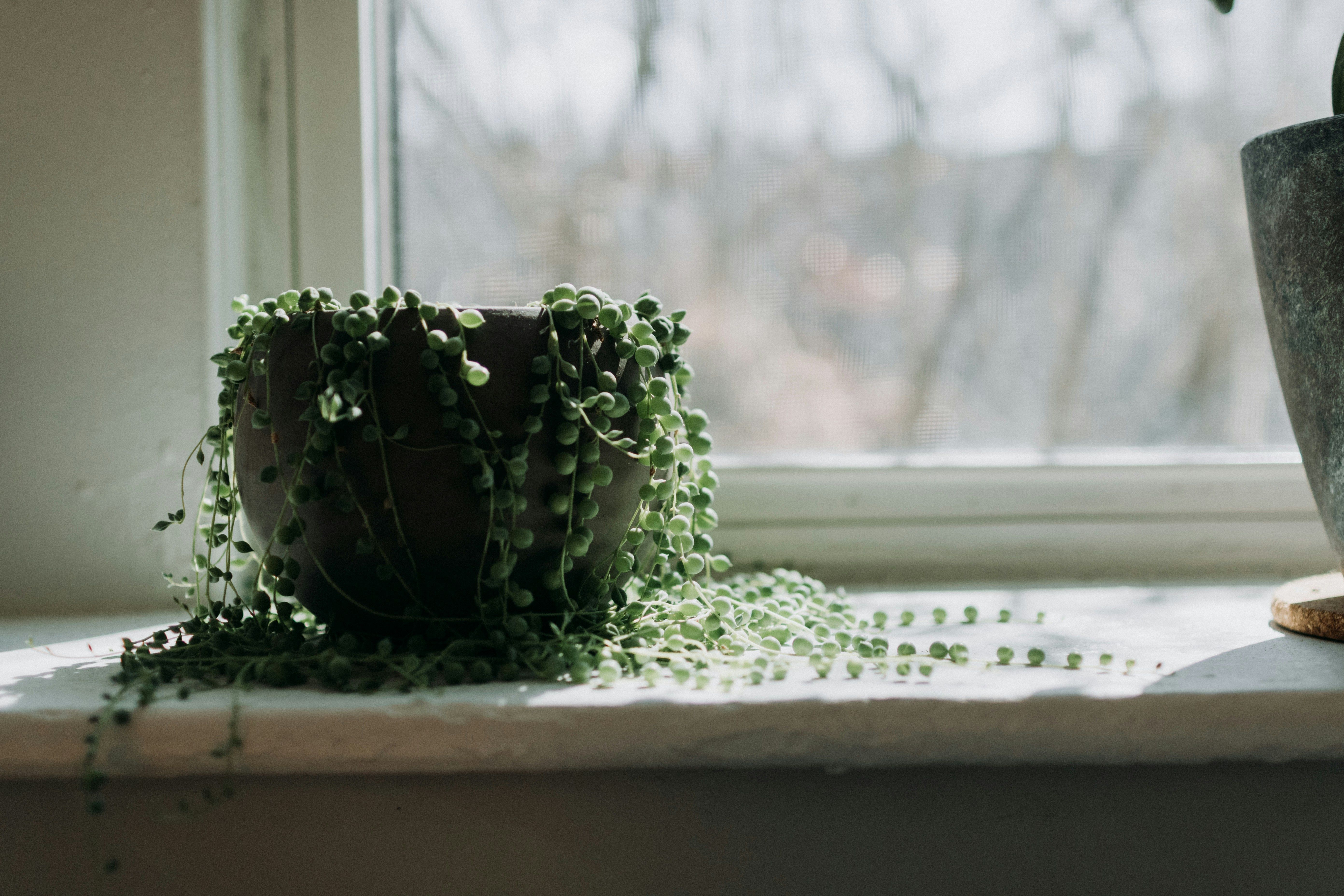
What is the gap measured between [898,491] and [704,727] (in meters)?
0.50

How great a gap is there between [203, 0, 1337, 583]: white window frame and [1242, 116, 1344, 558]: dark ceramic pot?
0.30m

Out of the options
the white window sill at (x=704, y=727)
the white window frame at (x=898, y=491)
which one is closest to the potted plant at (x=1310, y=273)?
the white window sill at (x=704, y=727)

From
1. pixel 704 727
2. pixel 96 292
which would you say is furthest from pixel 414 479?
pixel 96 292

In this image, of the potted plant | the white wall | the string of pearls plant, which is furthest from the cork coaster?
the white wall

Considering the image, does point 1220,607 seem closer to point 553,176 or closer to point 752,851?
point 752,851

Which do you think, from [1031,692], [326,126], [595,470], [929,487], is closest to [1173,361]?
[929,487]

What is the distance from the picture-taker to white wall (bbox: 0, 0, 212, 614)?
2.46ft

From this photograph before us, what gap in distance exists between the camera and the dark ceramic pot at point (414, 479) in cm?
51

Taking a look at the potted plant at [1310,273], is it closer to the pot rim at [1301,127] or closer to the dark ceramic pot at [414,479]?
the pot rim at [1301,127]

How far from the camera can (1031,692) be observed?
47 centimetres

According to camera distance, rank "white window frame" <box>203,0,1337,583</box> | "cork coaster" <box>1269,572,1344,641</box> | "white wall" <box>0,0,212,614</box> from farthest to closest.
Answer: "white window frame" <box>203,0,1337,583</box> < "white wall" <box>0,0,212,614</box> < "cork coaster" <box>1269,572,1344,641</box>

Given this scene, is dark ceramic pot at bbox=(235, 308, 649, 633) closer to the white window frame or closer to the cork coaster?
the white window frame

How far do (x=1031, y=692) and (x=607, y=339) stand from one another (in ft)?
1.05

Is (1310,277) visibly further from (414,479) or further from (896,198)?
(414,479)
